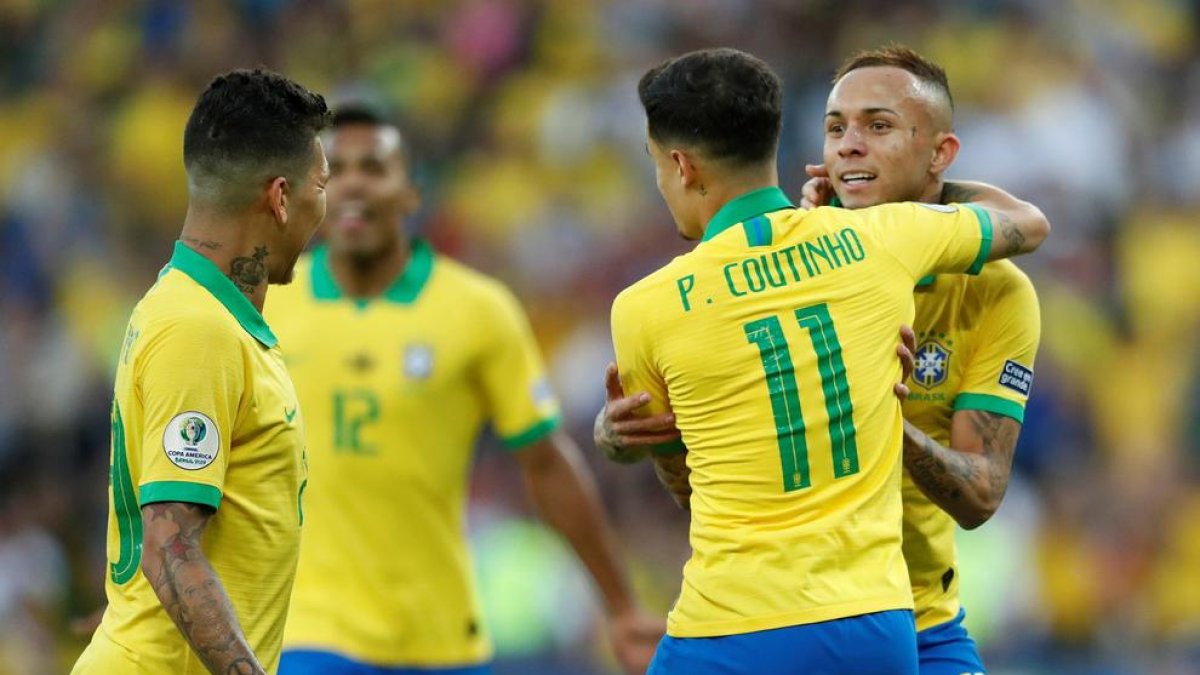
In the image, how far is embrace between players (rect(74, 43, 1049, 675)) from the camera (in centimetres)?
400

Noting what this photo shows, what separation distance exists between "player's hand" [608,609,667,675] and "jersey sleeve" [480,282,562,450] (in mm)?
762

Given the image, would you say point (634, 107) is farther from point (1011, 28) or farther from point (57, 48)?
point (57, 48)

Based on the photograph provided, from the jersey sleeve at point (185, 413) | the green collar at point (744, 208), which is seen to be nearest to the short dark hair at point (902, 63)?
the green collar at point (744, 208)

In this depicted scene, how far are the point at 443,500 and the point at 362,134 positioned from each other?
1.48m

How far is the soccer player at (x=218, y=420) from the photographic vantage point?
3.88 meters

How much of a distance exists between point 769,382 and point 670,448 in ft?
1.38

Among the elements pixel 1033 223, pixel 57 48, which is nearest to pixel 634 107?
pixel 57 48

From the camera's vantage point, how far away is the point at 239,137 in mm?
4191

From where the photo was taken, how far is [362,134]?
6.93 m

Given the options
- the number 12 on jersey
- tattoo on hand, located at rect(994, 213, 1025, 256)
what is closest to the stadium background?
tattoo on hand, located at rect(994, 213, 1025, 256)

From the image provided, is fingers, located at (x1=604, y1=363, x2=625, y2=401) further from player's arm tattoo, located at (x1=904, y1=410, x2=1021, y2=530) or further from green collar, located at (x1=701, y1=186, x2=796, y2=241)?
player's arm tattoo, located at (x1=904, y1=410, x2=1021, y2=530)

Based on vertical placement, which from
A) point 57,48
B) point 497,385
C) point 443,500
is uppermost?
point 57,48

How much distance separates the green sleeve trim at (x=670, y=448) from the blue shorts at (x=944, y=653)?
0.90m

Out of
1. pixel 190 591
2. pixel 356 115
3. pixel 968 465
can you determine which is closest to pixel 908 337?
pixel 968 465
